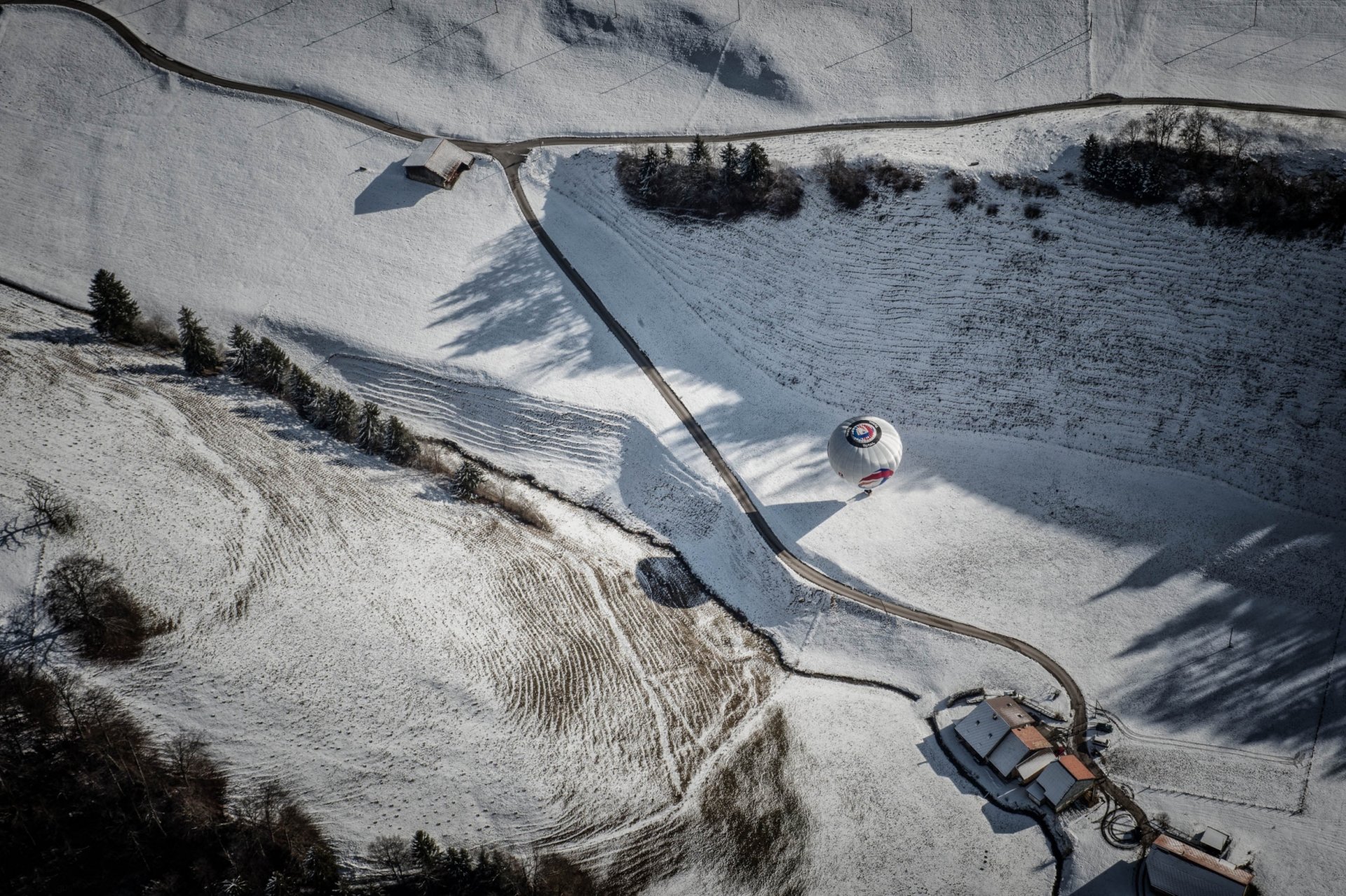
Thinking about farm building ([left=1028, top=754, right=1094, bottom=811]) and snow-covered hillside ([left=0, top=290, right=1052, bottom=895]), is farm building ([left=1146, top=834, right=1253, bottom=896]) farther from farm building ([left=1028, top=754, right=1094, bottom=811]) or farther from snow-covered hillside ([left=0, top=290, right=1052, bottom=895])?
snow-covered hillside ([left=0, top=290, right=1052, bottom=895])

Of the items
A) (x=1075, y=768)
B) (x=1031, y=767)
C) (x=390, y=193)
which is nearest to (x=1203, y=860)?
(x=1075, y=768)

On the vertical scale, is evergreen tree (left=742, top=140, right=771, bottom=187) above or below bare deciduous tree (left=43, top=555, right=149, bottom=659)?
above

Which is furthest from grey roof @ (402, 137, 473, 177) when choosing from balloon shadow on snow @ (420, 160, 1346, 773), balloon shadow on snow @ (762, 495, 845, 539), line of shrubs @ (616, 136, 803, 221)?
balloon shadow on snow @ (762, 495, 845, 539)

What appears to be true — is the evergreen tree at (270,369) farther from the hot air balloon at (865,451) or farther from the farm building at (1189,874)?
the farm building at (1189,874)

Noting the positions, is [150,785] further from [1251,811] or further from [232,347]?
[1251,811]

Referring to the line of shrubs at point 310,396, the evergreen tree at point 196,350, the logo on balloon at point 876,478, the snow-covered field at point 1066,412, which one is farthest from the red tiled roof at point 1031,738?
the evergreen tree at point 196,350
